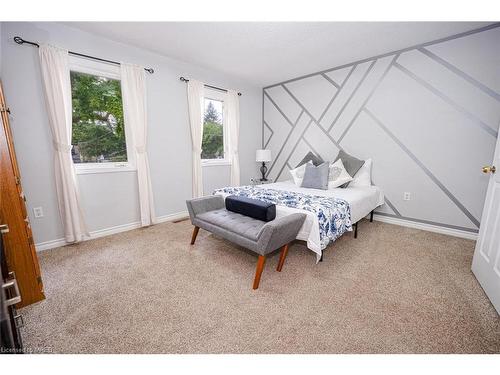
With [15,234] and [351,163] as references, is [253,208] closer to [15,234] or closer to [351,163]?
[15,234]

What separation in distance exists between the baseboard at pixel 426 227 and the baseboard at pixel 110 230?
10.9ft

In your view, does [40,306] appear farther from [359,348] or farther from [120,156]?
[359,348]

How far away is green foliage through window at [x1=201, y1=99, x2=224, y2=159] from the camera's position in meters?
3.96

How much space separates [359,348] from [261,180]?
11.8 ft

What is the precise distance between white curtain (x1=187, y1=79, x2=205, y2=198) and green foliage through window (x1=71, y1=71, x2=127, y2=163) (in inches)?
40.0

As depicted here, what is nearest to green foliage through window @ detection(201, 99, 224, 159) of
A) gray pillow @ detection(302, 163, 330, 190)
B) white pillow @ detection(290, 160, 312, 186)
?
white pillow @ detection(290, 160, 312, 186)

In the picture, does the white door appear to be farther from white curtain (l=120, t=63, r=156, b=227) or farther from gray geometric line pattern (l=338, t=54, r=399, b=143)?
white curtain (l=120, t=63, r=156, b=227)

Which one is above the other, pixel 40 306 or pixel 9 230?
pixel 9 230

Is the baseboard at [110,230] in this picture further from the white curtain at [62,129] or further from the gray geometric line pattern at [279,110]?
the gray geometric line pattern at [279,110]

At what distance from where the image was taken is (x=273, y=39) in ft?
8.68

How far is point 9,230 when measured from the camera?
137cm
